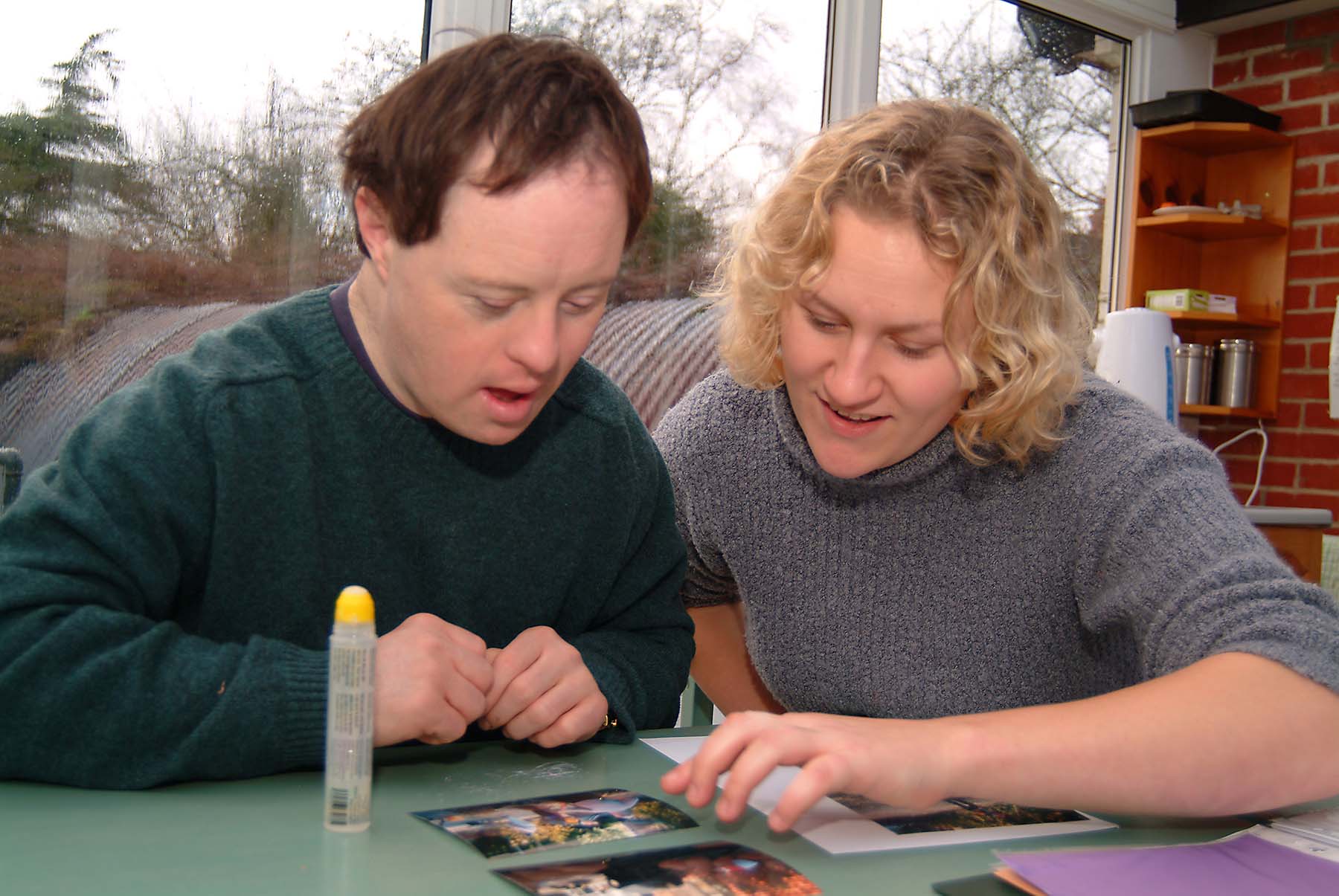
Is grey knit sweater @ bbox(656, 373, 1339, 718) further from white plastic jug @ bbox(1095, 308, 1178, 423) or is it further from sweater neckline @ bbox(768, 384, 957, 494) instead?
white plastic jug @ bbox(1095, 308, 1178, 423)

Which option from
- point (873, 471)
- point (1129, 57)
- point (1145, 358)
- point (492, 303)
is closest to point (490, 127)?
point (492, 303)

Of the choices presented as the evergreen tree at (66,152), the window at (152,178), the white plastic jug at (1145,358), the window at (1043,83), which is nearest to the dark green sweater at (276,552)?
the window at (152,178)

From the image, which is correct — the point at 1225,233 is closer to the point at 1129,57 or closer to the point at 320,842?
the point at 1129,57

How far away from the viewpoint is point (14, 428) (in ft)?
5.55

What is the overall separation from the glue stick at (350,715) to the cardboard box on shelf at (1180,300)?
2892 millimetres

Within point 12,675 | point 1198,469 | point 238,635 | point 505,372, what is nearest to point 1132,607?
point 1198,469

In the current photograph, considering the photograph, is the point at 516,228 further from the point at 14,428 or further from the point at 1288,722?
Result: the point at 14,428

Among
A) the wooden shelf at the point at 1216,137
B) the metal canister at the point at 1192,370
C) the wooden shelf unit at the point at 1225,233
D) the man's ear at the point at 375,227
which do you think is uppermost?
the wooden shelf at the point at 1216,137

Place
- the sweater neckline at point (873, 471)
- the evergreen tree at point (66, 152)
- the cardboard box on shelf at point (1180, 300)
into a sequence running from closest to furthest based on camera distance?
the sweater neckline at point (873, 471)
the evergreen tree at point (66, 152)
the cardboard box on shelf at point (1180, 300)

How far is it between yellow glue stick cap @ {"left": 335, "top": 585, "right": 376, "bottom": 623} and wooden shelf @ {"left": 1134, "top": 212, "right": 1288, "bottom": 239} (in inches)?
119

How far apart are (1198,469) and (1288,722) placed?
A: 26 cm

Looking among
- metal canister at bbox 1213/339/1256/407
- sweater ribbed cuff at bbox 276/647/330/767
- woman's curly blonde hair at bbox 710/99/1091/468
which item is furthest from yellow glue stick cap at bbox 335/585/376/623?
metal canister at bbox 1213/339/1256/407

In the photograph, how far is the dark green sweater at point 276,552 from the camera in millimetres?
823

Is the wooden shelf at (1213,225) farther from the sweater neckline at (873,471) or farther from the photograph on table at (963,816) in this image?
the photograph on table at (963,816)
